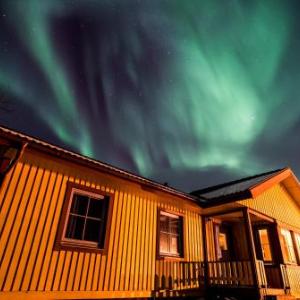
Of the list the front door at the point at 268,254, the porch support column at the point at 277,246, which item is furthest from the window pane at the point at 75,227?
the porch support column at the point at 277,246

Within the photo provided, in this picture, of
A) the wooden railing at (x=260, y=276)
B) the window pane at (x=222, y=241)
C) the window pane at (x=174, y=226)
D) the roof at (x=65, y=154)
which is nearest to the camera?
the roof at (x=65, y=154)

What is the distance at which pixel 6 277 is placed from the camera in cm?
534

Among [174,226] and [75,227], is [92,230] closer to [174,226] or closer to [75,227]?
[75,227]

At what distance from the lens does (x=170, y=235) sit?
9.61m

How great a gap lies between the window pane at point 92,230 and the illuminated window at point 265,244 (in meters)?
8.92

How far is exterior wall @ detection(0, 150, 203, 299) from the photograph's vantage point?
5645 mm

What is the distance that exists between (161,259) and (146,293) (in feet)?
4.06

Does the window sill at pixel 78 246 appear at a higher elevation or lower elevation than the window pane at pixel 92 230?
lower

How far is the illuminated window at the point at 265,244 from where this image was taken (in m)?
12.1

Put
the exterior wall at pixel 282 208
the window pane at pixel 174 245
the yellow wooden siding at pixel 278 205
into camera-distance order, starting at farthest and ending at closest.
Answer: the yellow wooden siding at pixel 278 205 < the exterior wall at pixel 282 208 < the window pane at pixel 174 245

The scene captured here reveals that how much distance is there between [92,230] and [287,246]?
1112 cm

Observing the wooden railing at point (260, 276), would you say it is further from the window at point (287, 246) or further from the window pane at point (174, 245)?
the window at point (287, 246)

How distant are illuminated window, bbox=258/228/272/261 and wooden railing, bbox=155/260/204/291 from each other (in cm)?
446

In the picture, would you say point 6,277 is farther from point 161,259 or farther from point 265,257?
point 265,257
